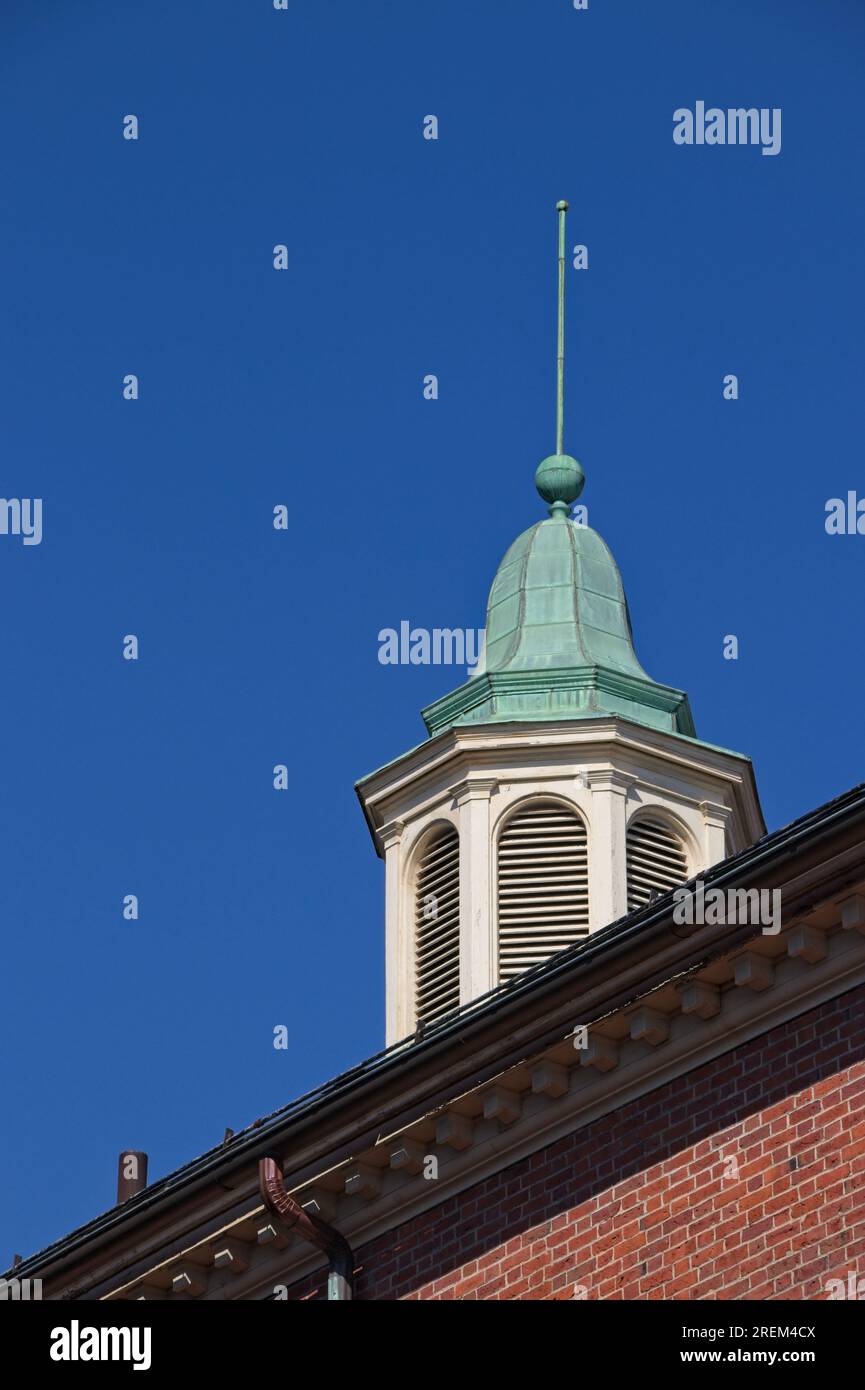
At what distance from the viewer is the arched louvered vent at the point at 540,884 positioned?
37125mm

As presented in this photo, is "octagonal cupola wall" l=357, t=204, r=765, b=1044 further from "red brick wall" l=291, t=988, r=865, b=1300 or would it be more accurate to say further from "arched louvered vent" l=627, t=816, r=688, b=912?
"red brick wall" l=291, t=988, r=865, b=1300

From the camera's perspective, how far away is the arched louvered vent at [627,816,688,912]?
3756cm

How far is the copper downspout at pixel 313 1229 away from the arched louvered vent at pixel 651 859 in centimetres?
1335

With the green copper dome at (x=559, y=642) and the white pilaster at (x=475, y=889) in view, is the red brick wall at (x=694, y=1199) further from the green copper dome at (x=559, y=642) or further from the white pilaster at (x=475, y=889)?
the green copper dome at (x=559, y=642)

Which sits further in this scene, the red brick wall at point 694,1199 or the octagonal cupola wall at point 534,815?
the octagonal cupola wall at point 534,815

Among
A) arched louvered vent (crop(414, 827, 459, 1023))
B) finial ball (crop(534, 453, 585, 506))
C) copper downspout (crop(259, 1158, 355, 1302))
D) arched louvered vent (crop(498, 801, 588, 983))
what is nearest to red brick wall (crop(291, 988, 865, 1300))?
copper downspout (crop(259, 1158, 355, 1302))

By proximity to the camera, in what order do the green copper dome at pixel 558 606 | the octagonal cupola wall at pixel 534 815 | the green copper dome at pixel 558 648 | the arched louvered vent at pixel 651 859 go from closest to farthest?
the octagonal cupola wall at pixel 534 815
the arched louvered vent at pixel 651 859
the green copper dome at pixel 558 648
the green copper dome at pixel 558 606

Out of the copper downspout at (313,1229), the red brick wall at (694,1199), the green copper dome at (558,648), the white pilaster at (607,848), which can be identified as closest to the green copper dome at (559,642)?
the green copper dome at (558,648)

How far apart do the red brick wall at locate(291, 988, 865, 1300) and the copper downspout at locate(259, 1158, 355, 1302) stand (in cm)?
36
